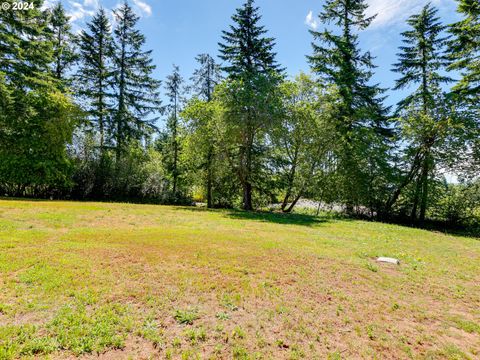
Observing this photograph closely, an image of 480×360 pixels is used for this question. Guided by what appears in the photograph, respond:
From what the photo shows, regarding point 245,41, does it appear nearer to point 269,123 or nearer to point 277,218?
point 269,123

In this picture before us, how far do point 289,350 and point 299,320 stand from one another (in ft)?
2.08

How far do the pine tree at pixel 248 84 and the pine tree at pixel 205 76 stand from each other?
3.97m

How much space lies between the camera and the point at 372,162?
16.8 meters

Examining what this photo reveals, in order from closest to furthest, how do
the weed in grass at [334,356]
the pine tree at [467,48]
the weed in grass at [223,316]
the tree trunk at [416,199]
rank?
the weed in grass at [334,356] → the weed in grass at [223,316] → the pine tree at [467,48] → the tree trunk at [416,199]

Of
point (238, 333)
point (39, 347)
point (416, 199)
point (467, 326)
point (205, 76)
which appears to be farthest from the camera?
point (205, 76)

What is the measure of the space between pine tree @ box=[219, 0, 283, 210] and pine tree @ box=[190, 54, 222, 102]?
3.97 metres

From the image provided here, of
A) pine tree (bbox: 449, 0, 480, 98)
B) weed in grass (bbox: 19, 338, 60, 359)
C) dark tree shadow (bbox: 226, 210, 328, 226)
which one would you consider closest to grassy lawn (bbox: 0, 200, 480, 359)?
weed in grass (bbox: 19, 338, 60, 359)

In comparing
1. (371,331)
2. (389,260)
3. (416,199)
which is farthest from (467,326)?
(416,199)

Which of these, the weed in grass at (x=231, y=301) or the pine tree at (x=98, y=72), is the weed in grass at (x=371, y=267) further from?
the pine tree at (x=98, y=72)

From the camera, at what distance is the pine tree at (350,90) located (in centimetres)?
1681

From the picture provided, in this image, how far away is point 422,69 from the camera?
17734mm

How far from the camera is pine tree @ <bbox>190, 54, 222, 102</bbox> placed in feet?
74.7

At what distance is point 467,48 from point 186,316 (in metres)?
20.6

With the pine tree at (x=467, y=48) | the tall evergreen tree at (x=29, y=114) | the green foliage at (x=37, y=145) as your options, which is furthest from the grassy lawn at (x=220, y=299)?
the pine tree at (x=467, y=48)
